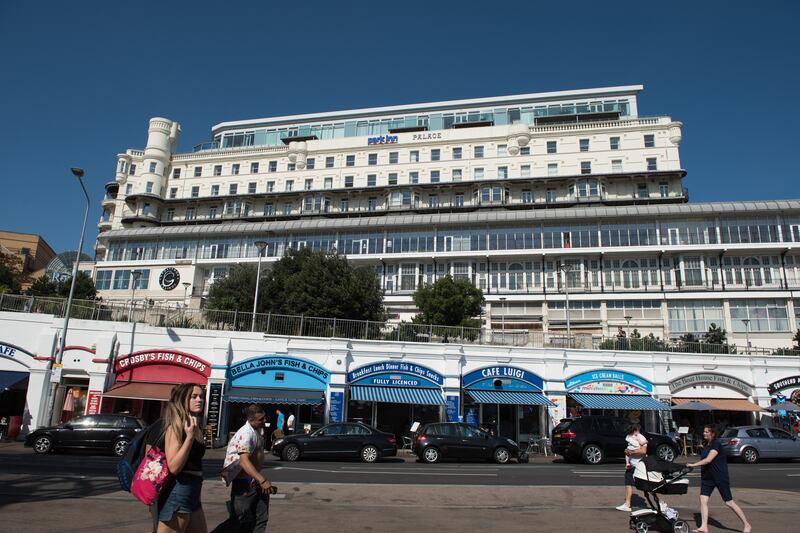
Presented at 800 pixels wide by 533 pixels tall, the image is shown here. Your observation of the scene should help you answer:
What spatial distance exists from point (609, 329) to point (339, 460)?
127 ft

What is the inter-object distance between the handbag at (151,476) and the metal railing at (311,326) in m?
22.8

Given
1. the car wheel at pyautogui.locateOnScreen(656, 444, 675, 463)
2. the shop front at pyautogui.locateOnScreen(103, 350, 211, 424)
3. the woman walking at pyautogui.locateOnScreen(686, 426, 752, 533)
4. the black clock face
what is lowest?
the car wheel at pyautogui.locateOnScreen(656, 444, 675, 463)

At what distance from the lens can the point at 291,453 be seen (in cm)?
1922

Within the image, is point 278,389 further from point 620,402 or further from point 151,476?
point 151,476

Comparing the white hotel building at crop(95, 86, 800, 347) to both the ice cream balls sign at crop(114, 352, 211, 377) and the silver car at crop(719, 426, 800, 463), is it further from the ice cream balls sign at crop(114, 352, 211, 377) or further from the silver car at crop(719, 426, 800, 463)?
the ice cream balls sign at crop(114, 352, 211, 377)

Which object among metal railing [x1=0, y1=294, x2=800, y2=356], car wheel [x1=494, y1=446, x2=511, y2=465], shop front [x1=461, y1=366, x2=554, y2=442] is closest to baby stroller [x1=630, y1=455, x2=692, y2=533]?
car wheel [x1=494, y1=446, x2=511, y2=465]

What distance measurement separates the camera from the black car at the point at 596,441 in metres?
20.8

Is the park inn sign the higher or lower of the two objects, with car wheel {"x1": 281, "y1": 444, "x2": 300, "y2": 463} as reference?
higher

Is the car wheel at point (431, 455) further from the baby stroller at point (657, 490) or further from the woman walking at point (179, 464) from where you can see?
the woman walking at point (179, 464)

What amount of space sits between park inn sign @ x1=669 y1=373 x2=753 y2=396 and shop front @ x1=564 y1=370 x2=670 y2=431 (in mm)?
1576

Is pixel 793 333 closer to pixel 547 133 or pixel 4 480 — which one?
pixel 547 133

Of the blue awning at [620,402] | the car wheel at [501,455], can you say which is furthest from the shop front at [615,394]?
the car wheel at [501,455]

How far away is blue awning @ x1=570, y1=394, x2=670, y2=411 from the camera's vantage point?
89.2ft

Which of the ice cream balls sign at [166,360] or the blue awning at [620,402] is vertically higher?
the ice cream balls sign at [166,360]
